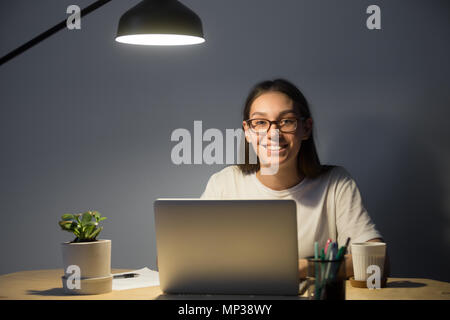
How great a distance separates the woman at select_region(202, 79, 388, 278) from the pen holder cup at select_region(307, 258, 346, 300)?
0.80 metres

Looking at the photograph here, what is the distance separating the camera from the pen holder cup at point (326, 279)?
1.25 metres

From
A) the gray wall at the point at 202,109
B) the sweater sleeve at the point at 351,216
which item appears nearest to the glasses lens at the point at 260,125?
the sweater sleeve at the point at 351,216

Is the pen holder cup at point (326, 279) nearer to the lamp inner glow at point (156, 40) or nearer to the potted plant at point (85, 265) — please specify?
the potted plant at point (85, 265)

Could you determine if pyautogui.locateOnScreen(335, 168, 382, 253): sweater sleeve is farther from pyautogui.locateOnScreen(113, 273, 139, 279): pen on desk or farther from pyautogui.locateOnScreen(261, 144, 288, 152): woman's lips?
pyautogui.locateOnScreen(113, 273, 139, 279): pen on desk

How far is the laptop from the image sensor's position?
4.31 feet

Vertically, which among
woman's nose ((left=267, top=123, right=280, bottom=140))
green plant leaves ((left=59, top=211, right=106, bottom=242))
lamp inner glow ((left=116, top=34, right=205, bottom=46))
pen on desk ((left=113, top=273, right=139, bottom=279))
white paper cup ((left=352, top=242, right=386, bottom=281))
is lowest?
pen on desk ((left=113, top=273, right=139, bottom=279))

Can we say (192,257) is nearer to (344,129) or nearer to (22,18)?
(344,129)

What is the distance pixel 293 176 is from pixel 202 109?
0.67 m

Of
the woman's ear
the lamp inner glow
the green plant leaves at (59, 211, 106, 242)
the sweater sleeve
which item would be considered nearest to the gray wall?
the woman's ear

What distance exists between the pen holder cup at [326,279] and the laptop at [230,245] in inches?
3.0

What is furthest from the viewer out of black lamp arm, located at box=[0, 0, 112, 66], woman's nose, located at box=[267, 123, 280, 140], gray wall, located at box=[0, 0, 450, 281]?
gray wall, located at box=[0, 0, 450, 281]

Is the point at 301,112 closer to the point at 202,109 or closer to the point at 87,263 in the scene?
the point at 202,109
